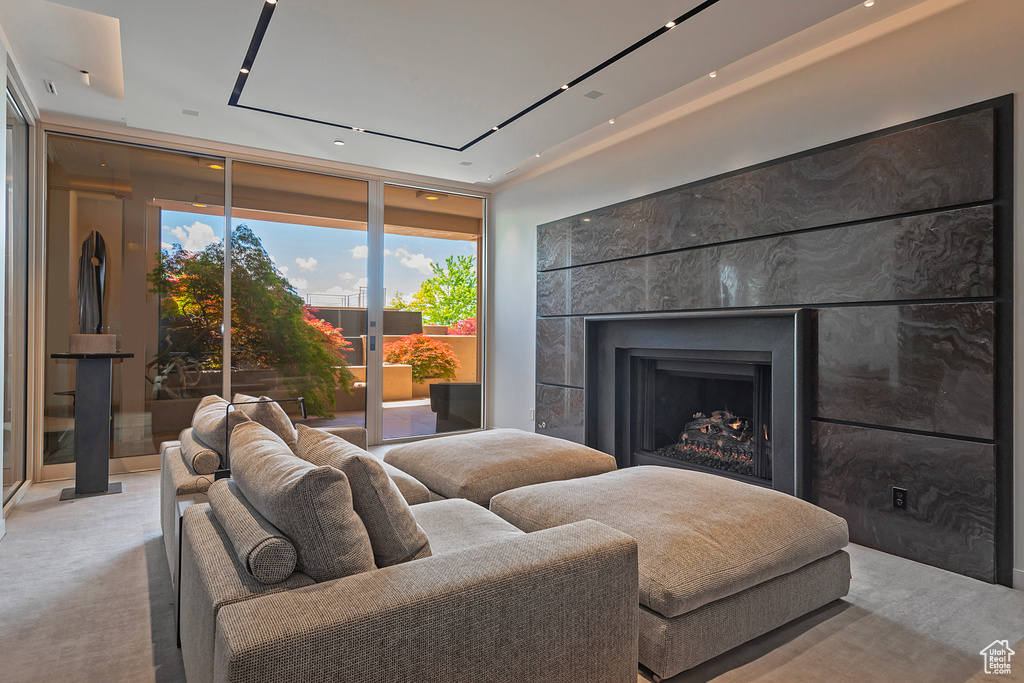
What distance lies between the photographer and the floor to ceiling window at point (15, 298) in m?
3.45

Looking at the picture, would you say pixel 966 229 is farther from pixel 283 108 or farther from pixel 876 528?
pixel 283 108

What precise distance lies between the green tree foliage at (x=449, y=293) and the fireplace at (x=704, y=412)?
2.20 metres

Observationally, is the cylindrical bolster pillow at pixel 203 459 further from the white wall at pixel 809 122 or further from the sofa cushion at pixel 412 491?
the white wall at pixel 809 122

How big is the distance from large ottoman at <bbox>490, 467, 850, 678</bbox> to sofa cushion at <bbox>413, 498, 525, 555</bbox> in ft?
0.67

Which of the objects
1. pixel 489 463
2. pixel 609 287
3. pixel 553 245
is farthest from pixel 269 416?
pixel 553 245

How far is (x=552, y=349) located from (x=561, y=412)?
0.57m

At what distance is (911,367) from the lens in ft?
8.57

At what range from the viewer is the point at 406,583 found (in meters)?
1.22

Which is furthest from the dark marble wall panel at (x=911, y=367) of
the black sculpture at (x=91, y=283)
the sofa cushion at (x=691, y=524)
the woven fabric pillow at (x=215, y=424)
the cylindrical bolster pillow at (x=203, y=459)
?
the black sculpture at (x=91, y=283)

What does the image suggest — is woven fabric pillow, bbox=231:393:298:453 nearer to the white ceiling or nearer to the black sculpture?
the white ceiling

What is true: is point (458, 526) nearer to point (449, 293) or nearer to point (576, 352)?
point (576, 352)

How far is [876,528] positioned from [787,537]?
3.80 feet

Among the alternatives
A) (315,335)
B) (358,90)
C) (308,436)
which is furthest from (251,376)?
(308,436)

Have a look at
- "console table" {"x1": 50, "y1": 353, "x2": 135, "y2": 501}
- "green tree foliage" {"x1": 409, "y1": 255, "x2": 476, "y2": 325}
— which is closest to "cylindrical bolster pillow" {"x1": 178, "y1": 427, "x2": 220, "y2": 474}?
"console table" {"x1": 50, "y1": 353, "x2": 135, "y2": 501}
